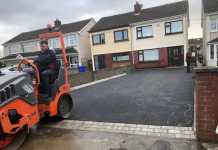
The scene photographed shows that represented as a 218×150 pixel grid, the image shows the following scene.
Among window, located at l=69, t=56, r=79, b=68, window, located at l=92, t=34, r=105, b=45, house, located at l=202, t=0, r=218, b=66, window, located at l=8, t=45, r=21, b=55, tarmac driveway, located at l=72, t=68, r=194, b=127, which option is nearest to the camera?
tarmac driveway, located at l=72, t=68, r=194, b=127

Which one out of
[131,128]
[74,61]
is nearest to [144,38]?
[74,61]

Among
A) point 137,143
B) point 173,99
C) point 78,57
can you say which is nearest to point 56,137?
point 137,143

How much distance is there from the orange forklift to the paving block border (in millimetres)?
507

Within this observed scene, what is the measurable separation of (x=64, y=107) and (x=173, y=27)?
19.1 meters

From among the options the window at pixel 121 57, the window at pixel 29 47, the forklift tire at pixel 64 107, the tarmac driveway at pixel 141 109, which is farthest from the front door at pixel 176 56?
the window at pixel 29 47

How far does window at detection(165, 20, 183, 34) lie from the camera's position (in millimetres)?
21453

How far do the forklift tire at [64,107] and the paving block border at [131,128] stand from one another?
226mm

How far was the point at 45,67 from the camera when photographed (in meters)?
5.13

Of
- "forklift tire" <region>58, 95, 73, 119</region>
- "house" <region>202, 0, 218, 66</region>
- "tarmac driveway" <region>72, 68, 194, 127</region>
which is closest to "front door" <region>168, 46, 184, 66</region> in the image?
"house" <region>202, 0, 218, 66</region>

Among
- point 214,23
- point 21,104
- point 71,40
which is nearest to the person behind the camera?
point 21,104

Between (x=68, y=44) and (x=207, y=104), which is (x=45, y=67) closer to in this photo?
(x=207, y=104)

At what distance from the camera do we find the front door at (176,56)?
22.0 meters

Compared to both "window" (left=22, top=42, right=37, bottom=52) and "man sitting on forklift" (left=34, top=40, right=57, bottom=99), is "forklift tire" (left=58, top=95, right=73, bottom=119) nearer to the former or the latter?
"man sitting on forklift" (left=34, top=40, right=57, bottom=99)

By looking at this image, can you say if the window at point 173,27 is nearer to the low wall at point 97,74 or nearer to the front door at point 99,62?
the low wall at point 97,74
